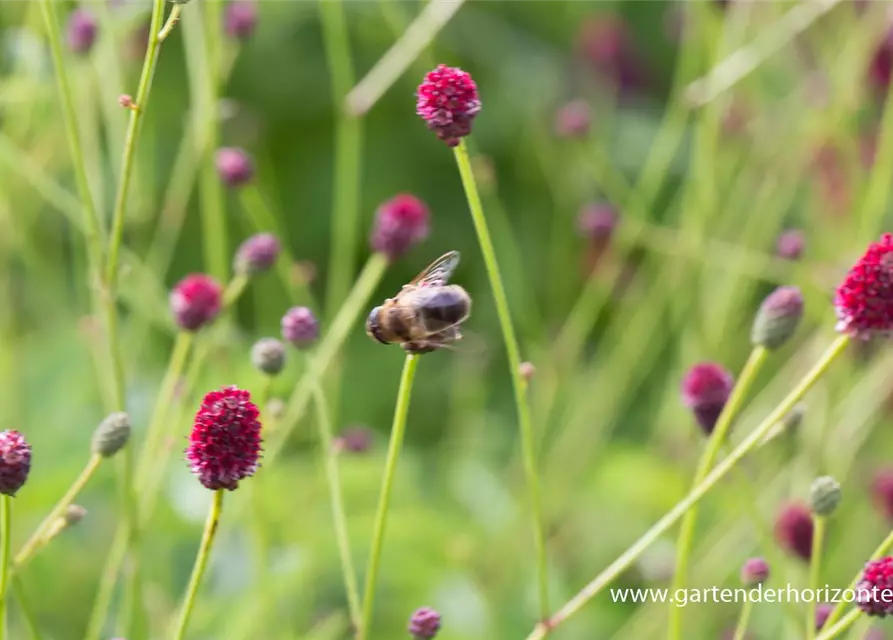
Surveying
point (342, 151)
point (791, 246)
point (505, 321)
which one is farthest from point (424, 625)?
point (342, 151)

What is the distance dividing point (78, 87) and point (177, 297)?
0.57m

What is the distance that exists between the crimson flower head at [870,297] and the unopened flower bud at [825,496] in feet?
0.36

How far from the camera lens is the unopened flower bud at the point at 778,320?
0.65m

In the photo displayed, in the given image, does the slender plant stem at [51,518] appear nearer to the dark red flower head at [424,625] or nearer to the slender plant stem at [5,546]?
the slender plant stem at [5,546]

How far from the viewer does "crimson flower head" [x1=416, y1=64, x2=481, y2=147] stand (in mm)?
580

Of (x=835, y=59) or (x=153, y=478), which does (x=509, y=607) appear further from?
(x=835, y=59)

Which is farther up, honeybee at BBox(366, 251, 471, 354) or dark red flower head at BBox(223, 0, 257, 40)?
dark red flower head at BBox(223, 0, 257, 40)

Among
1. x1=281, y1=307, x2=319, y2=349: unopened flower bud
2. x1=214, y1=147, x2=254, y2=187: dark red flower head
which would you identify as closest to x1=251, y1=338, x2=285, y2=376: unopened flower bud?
x1=281, y1=307, x2=319, y2=349: unopened flower bud

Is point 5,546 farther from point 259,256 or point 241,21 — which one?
point 241,21

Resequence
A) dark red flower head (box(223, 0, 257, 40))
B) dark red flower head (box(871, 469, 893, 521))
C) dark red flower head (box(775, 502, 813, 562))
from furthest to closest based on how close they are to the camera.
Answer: dark red flower head (box(223, 0, 257, 40)) → dark red flower head (box(871, 469, 893, 521)) → dark red flower head (box(775, 502, 813, 562))

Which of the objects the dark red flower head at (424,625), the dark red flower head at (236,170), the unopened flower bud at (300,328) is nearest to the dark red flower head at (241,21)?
the dark red flower head at (236,170)

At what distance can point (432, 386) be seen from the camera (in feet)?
5.22

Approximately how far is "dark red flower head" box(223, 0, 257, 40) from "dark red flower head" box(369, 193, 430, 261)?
296 millimetres

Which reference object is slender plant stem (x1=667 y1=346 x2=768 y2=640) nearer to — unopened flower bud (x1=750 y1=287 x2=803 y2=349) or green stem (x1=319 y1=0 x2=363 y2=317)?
unopened flower bud (x1=750 y1=287 x2=803 y2=349)
